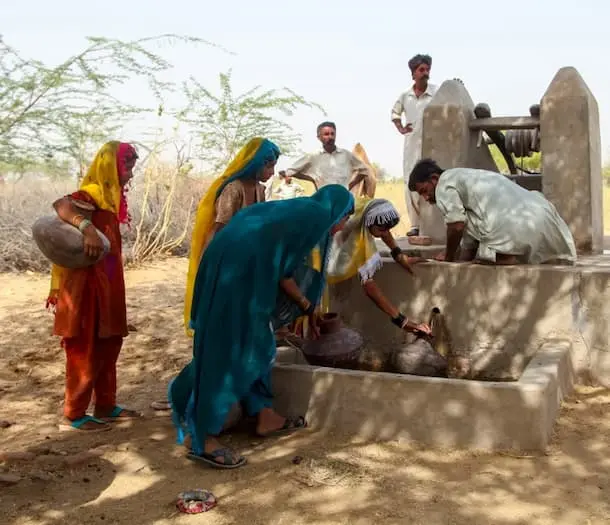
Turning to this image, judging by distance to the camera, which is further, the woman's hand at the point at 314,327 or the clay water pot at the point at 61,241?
the woman's hand at the point at 314,327

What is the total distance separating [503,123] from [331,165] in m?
1.88

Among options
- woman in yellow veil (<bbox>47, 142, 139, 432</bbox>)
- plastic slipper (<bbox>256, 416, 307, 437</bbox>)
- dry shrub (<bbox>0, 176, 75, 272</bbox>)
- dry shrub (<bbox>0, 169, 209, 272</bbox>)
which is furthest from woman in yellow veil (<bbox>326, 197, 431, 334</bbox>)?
dry shrub (<bbox>0, 176, 75, 272</bbox>)

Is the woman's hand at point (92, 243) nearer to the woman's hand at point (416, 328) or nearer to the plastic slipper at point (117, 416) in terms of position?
the plastic slipper at point (117, 416)

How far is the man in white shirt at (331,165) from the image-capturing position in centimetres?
784

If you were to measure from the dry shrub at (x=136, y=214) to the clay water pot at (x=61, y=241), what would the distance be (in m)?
7.01

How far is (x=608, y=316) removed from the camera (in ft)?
16.2

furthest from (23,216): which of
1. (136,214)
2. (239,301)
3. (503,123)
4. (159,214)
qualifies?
(239,301)

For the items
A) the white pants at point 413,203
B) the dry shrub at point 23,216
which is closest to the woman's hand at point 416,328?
the white pants at point 413,203

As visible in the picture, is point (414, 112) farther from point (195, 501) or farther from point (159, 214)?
point (159, 214)

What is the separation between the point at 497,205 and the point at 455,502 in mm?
2555

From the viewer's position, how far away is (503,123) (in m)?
6.76

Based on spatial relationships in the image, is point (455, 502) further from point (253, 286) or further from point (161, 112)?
point (161, 112)

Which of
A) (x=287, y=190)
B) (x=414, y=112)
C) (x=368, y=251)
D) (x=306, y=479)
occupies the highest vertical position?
(x=414, y=112)

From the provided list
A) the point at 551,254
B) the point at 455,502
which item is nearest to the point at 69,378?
the point at 455,502
